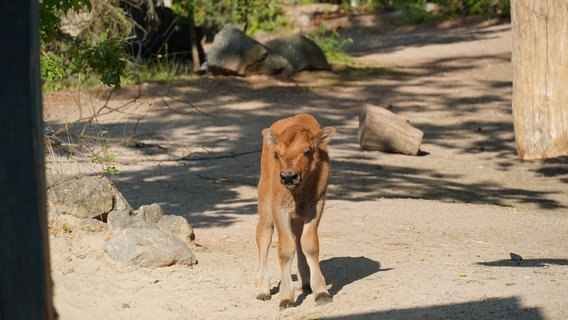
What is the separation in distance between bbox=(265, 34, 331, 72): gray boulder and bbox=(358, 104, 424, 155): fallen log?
7.26 metres

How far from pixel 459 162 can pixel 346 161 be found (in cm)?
180

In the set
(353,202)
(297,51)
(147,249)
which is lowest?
(353,202)

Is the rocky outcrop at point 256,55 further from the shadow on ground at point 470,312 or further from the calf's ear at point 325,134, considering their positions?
the shadow on ground at point 470,312

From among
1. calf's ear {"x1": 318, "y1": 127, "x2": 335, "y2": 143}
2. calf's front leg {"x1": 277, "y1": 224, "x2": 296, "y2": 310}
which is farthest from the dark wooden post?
calf's ear {"x1": 318, "y1": 127, "x2": 335, "y2": 143}

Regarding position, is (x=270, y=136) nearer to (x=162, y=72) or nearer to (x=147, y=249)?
(x=147, y=249)

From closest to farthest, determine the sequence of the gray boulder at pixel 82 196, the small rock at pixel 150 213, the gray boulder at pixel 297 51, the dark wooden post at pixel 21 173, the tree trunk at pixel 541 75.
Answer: the dark wooden post at pixel 21 173
the gray boulder at pixel 82 196
the small rock at pixel 150 213
the tree trunk at pixel 541 75
the gray boulder at pixel 297 51

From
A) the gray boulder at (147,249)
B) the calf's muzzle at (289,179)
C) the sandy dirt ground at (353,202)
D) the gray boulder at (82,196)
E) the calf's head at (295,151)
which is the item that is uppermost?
the calf's head at (295,151)

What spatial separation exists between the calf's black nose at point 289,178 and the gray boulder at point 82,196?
3.04 metres

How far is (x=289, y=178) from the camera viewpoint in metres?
6.77

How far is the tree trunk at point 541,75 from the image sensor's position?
48.3 ft

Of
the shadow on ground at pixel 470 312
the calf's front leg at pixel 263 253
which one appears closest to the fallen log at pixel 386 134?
the calf's front leg at pixel 263 253

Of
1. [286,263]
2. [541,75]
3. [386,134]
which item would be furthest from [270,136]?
[541,75]

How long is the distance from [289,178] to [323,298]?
3.36 ft

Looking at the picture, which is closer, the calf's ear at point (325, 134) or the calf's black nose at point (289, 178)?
the calf's black nose at point (289, 178)
